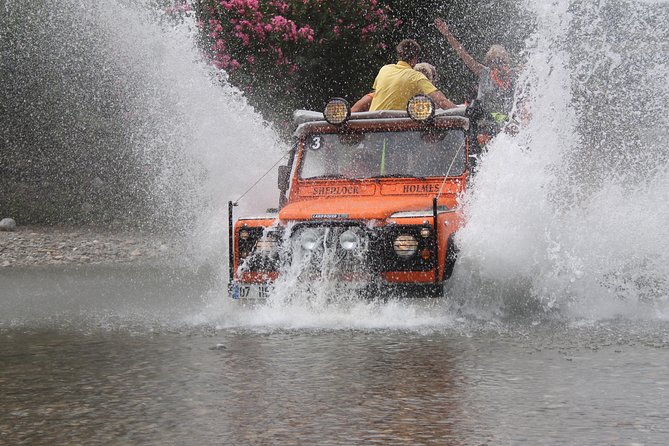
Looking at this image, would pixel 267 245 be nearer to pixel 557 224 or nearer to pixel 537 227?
pixel 537 227

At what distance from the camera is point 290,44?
2234 cm

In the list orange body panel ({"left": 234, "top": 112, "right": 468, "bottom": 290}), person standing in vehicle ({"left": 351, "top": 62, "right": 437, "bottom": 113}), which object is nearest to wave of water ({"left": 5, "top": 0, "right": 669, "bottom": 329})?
orange body panel ({"left": 234, "top": 112, "right": 468, "bottom": 290})

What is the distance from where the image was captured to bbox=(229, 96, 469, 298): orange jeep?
9.95 metres

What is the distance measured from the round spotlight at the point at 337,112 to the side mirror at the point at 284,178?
68 cm

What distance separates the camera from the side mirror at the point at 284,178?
462 inches

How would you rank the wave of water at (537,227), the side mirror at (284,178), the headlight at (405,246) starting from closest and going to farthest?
the headlight at (405,246)
the wave of water at (537,227)
the side mirror at (284,178)

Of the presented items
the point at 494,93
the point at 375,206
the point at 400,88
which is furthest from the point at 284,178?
the point at 494,93

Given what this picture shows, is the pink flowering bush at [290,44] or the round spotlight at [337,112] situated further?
the pink flowering bush at [290,44]

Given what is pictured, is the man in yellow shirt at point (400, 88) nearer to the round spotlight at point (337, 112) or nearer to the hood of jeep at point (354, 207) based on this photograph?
the round spotlight at point (337, 112)

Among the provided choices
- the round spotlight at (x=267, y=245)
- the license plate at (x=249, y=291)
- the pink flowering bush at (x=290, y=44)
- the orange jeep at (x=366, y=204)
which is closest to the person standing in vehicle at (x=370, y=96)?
the orange jeep at (x=366, y=204)

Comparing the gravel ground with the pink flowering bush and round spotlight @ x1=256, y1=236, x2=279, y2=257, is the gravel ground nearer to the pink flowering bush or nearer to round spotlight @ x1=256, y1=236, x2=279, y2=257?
the pink flowering bush

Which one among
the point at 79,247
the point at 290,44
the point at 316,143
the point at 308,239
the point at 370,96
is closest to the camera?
the point at 308,239

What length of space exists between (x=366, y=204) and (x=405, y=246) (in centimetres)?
77

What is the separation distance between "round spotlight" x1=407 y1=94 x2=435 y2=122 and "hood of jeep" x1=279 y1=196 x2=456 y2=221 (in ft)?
2.36
